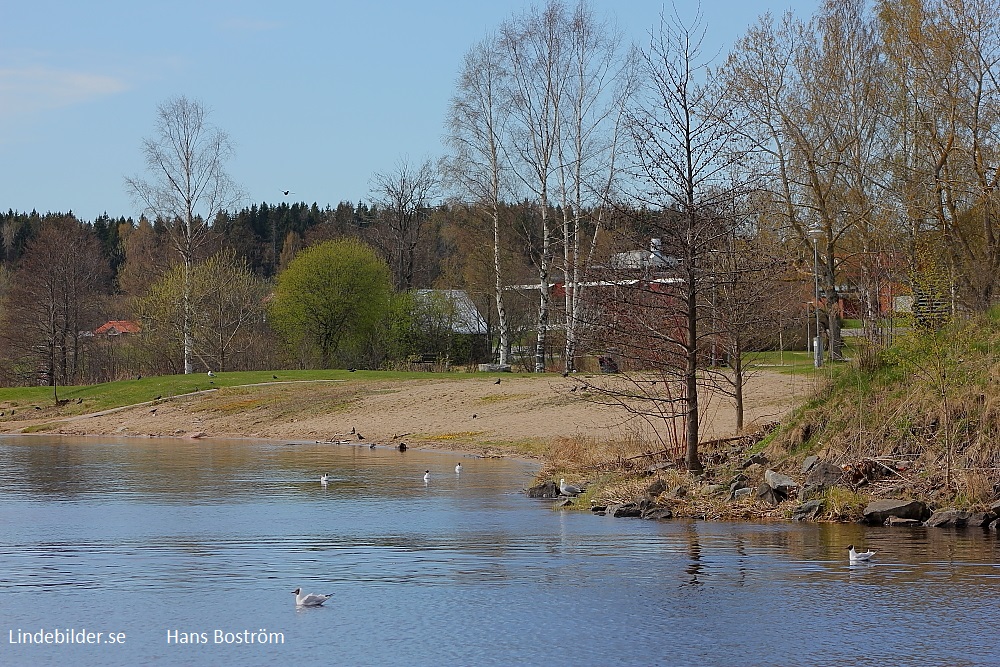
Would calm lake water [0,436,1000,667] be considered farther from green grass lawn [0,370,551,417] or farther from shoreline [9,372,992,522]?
green grass lawn [0,370,551,417]

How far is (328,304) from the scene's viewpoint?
2731 inches

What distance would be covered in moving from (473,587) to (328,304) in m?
56.2

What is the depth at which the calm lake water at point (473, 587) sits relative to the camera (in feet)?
37.1

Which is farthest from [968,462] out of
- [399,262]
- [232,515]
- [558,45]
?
[399,262]

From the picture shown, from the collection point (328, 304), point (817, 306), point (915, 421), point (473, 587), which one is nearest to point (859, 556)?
point (473, 587)

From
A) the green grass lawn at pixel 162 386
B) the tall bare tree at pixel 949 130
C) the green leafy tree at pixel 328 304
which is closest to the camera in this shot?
the tall bare tree at pixel 949 130

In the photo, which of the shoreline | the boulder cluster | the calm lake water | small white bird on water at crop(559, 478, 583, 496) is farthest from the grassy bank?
small white bird on water at crop(559, 478, 583, 496)

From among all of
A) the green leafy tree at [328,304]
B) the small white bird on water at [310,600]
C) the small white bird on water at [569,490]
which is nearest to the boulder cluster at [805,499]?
the small white bird on water at [569,490]

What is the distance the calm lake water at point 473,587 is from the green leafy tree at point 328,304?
46126 mm

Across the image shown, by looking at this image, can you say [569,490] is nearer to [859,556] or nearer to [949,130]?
[859,556]

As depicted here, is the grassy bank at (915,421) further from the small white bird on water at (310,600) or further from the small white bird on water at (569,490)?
the small white bird on water at (310,600)

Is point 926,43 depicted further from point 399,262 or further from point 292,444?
point 399,262

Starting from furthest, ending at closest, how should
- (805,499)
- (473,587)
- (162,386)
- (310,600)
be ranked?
(162,386) < (805,499) < (473,587) < (310,600)

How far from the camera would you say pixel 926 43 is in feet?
126
